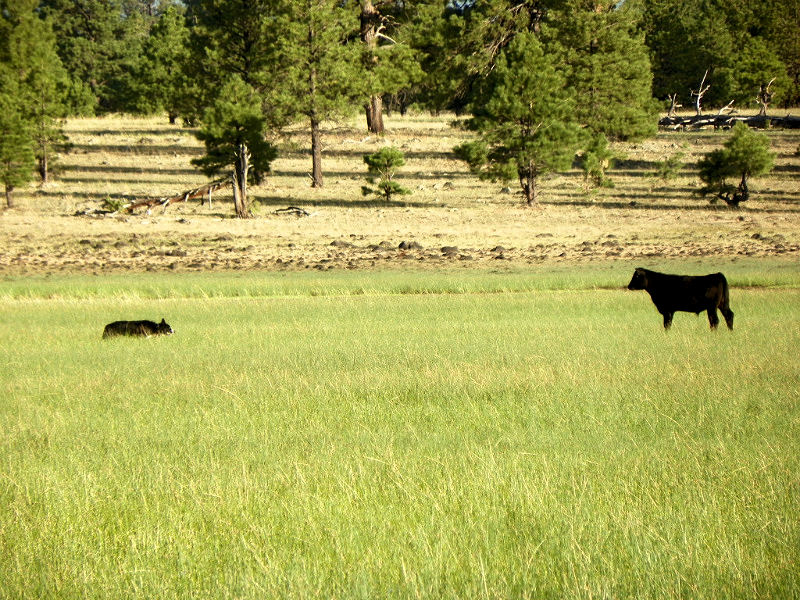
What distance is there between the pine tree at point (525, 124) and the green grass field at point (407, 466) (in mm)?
30456

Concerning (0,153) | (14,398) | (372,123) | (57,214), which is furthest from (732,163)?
(14,398)

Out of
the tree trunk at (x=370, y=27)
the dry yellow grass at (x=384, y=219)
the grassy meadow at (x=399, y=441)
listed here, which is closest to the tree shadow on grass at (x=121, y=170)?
the dry yellow grass at (x=384, y=219)

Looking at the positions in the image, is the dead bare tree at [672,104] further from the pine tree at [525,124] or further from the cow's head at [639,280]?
the cow's head at [639,280]

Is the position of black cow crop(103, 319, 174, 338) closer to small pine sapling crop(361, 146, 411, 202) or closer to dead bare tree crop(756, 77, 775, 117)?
small pine sapling crop(361, 146, 411, 202)

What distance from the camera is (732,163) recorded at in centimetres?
4481

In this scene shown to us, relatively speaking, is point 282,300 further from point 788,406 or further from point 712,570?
point 712,570

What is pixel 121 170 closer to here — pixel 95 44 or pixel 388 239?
pixel 388 239

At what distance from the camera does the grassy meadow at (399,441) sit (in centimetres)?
491

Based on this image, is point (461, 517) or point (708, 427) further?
point (708, 427)

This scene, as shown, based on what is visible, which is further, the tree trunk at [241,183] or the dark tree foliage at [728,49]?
the dark tree foliage at [728,49]

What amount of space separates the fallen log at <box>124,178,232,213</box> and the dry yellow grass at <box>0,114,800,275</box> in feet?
2.10

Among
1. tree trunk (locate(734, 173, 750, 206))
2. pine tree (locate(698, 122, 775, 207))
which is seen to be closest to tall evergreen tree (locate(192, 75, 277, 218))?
pine tree (locate(698, 122, 775, 207))

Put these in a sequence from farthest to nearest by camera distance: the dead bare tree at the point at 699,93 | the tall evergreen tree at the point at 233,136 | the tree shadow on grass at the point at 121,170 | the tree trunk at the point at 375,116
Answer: the dead bare tree at the point at 699,93, the tree trunk at the point at 375,116, the tree shadow on grass at the point at 121,170, the tall evergreen tree at the point at 233,136

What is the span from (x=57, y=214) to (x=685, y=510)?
42.1 metres
